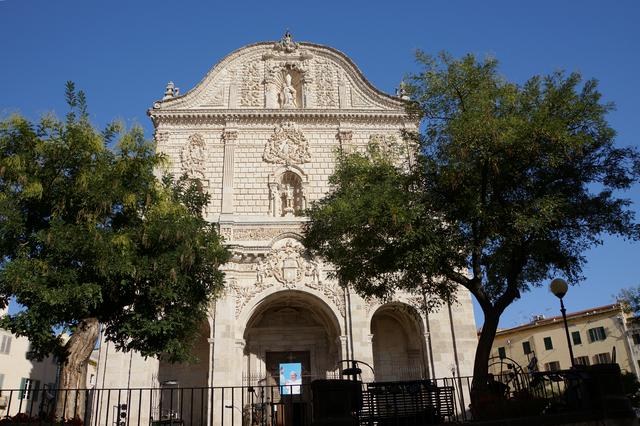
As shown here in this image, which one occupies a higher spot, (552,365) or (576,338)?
(576,338)

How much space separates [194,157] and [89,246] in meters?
12.8

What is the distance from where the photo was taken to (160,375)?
20.5 m

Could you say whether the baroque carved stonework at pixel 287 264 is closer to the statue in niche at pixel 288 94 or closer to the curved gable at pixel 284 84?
the curved gable at pixel 284 84

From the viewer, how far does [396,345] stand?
856 inches

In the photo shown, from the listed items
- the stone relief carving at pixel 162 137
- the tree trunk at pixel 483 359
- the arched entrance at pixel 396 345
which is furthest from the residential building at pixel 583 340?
the tree trunk at pixel 483 359

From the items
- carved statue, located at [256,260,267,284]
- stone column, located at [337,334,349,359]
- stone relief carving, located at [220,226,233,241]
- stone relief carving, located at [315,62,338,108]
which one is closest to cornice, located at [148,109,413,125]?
stone relief carving, located at [315,62,338,108]

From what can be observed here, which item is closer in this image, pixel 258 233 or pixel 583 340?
pixel 258 233

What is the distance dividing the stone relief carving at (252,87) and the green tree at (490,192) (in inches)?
530

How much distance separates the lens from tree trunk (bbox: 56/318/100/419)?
10.0 meters

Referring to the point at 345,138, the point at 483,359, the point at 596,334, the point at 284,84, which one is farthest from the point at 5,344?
the point at 596,334

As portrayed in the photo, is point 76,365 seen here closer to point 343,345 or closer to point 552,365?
point 343,345

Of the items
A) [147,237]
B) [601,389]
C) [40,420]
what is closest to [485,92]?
[601,389]

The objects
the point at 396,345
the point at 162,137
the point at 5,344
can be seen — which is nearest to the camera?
the point at 396,345

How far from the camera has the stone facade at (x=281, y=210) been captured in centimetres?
1958
